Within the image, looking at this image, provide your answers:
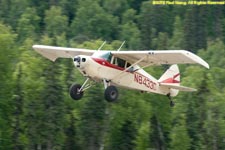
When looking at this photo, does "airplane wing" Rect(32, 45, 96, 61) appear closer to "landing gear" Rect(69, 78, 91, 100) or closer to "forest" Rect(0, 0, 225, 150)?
"landing gear" Rect(69, 78, 91, 100)

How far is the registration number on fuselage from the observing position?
1302 inches

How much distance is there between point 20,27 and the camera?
385 feet

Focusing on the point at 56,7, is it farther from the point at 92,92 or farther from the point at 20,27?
the point at 92,92

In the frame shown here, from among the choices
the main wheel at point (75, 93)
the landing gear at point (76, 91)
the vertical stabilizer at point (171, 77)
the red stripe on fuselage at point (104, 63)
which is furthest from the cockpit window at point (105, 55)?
the vertical stabilizer at point (171, 77)

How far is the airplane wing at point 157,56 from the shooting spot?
30.7m

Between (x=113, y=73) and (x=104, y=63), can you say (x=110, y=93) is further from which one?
(x=104, y=63)

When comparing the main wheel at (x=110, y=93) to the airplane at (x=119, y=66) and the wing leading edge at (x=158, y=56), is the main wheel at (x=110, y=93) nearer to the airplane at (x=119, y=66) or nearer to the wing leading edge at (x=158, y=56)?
the airplane at (x=119, y=66)

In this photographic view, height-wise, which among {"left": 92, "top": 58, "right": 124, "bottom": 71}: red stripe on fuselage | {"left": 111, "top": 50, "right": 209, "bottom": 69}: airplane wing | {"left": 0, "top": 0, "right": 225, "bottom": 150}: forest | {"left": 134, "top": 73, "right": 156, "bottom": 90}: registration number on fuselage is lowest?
{"left": 0, "top": 0, "right": 225, "bottom": 150}: forest

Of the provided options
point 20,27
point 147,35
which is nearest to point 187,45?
point 147,35

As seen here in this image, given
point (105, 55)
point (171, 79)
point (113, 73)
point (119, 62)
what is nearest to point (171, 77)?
point (171, 79)

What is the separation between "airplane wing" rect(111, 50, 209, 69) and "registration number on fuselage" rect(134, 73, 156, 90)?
0.55 meters

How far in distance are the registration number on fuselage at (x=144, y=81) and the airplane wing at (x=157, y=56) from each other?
55 cm

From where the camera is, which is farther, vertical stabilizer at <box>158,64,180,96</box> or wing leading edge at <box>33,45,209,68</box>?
vertical stabilizer at <box>158,64,180,96</box>

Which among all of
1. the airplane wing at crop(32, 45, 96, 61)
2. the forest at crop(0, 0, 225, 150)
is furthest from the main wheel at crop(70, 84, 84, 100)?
the forest at crop(0, 0, 225, 150)
